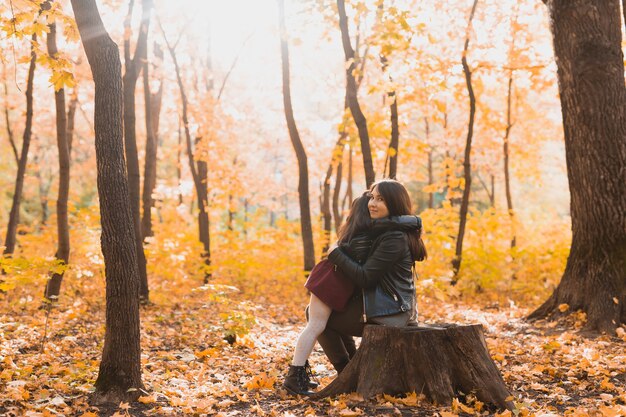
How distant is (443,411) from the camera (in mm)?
4000

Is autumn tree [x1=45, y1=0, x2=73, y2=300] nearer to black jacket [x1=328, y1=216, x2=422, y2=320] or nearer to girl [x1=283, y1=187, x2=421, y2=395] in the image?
girl [x1=283, y1=187, x2=421, y2=395]

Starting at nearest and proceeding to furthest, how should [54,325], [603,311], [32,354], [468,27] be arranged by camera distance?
[32,354]
[603,311]
[54,325]
[468,27]

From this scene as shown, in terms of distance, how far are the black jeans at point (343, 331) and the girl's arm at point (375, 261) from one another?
0.90 ft

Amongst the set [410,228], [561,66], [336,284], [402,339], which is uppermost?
[561,66]

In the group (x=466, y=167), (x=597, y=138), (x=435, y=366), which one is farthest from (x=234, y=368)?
(x=466, y=167)

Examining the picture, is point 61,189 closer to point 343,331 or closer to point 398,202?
point 343,331

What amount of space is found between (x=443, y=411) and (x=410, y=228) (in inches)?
56.6

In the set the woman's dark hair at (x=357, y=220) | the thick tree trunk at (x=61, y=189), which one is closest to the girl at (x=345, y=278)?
the woman's dark hair at (x=357, y=220)

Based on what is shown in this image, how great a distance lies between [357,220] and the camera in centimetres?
486

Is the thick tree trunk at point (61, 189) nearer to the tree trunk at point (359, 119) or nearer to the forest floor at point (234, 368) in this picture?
the forest floor at point (234, 368)

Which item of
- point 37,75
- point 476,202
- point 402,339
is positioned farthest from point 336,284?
point 476,202

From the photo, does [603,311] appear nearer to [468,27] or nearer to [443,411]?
[443,411]

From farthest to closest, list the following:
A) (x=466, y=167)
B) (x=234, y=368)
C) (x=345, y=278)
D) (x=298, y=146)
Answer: (x=298, y=146) < (x=466, y=167) < (x=234, y=368) < (x=345, y=278)

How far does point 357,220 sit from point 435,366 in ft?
4.34
